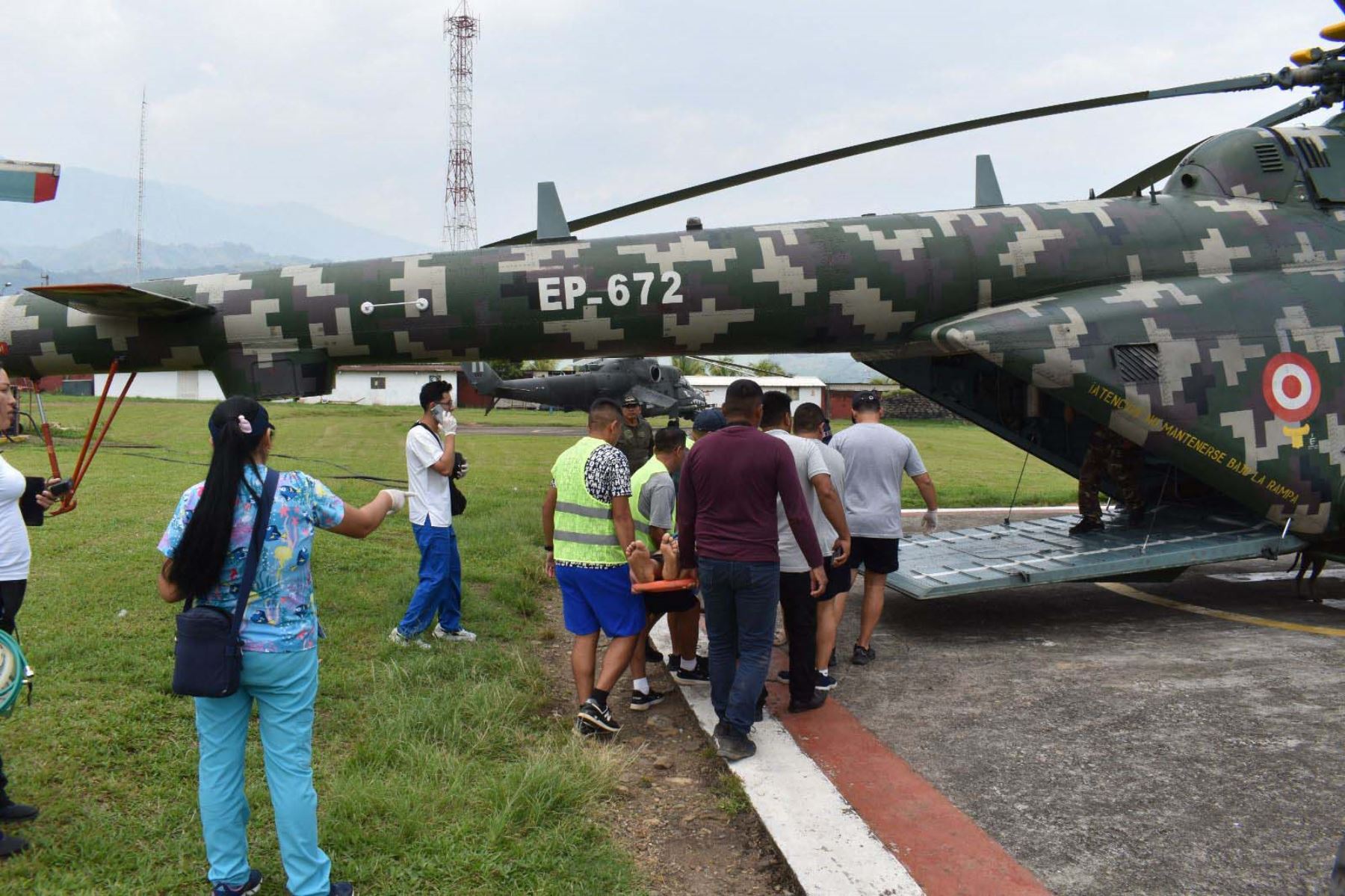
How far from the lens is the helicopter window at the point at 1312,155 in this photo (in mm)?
7723

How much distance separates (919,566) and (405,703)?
424 cm

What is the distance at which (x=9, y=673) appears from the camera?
3330 millimetres

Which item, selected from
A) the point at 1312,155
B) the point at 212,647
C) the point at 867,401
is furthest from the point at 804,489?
the point at 1312,155

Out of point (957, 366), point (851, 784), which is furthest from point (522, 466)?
point (851, 784)

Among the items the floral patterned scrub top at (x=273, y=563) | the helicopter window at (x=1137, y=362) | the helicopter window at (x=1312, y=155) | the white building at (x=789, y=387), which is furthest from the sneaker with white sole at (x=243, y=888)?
the white building at (x=789, y=387)

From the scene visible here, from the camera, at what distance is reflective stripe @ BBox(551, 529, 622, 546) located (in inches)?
195

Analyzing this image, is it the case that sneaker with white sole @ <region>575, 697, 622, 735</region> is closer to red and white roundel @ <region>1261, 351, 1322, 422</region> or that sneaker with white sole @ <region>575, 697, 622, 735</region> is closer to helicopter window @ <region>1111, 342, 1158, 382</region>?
helicopter window @ <region>1111, 342, 1158, 382</region>

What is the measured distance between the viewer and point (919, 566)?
722 centimetres

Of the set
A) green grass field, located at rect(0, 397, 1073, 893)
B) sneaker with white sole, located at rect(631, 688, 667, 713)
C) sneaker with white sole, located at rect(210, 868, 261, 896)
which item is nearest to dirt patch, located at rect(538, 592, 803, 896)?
sneaker with white sole, located at rect(631, 688, 667, 713)

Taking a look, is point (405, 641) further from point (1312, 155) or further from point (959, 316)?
point (1312, 155)

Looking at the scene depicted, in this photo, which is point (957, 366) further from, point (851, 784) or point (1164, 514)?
point (851, 784)

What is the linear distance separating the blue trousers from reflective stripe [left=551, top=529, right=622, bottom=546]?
78.6 inches

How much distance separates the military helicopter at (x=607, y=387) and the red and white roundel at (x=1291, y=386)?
1882cm

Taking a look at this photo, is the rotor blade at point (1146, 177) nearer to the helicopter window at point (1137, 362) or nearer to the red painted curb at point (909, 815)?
the helicopter window at point (1137, 362)
